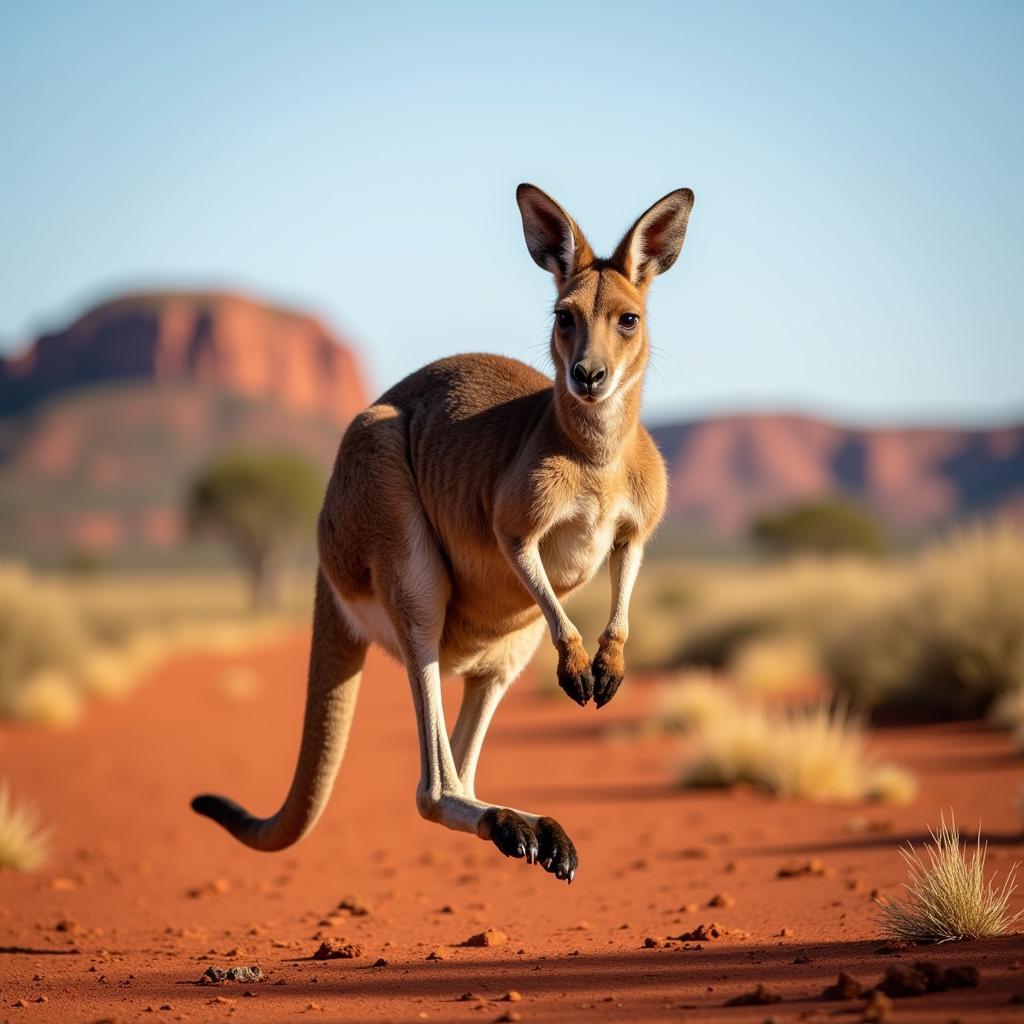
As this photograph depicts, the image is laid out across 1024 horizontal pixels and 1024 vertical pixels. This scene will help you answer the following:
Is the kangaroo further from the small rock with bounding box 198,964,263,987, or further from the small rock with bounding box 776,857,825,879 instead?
the small rock with bounding box 776,857,825,879

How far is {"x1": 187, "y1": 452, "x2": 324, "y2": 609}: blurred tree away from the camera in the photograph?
5919cm

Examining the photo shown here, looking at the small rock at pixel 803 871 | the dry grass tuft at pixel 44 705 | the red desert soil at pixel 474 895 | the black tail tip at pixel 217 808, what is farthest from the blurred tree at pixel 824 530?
the black tail tip at pixel 217 808

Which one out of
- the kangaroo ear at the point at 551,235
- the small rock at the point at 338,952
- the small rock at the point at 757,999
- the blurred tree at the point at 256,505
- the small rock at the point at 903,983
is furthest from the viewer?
the blurred tree at the point at 256,505

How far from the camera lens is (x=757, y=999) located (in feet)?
13.3

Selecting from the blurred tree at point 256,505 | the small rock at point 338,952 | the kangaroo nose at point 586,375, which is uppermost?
Result: the blurred tree at point 256,505

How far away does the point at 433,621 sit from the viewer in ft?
17.6

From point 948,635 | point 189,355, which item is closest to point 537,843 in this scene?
point 948,635

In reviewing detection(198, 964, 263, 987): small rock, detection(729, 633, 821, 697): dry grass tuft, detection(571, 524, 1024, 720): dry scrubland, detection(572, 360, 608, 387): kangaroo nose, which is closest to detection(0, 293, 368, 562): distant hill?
detection(571, 524, 1024, 720): dry scrubland

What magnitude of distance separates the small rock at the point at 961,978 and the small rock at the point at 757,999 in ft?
1.74

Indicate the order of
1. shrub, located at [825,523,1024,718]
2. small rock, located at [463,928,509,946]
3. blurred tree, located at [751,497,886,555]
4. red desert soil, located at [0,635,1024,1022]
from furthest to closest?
blurred tree, located at [751,497,886,555]
shrub, located at [825,523,1024,718]
small rock, located at [463,928,509,946]
red desert soil, located at [0,635,1024,1022]

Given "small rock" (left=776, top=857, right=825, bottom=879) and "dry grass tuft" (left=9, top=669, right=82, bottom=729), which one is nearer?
"small rock" (left=776, top=857, right=825, bottom=879)

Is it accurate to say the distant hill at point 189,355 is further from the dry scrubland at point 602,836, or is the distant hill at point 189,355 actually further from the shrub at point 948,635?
the shrub at point 948,635

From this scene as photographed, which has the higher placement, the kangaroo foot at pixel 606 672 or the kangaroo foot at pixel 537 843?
the kangaroo foot at pixel 606 672

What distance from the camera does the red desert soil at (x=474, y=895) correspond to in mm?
4539
